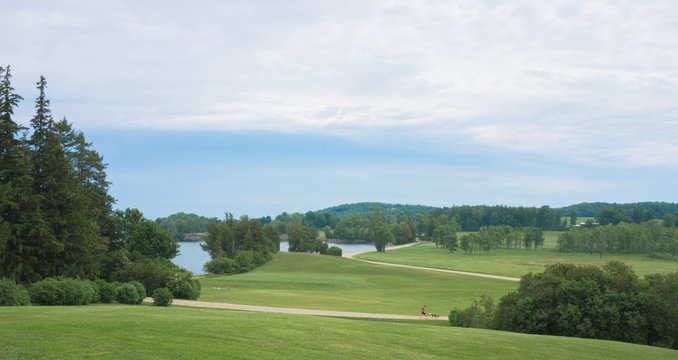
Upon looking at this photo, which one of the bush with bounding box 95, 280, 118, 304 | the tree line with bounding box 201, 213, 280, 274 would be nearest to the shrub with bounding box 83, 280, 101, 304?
the bush with bounding box 95, 280, 118, 304

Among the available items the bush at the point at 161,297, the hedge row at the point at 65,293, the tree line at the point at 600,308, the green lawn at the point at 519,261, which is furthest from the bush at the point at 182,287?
the green lawn at the point at 519,261

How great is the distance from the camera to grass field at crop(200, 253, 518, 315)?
4166cm

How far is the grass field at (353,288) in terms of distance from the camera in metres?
41.7

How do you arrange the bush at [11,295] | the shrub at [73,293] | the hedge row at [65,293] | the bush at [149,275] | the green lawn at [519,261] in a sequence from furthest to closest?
the green lawn at [519,261], the bush at [149,275], the shrub at [73,293], the hedge row at [65,293], the bush at [11,295]

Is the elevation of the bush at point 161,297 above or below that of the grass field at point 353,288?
above

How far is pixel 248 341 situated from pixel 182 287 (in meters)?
28.0

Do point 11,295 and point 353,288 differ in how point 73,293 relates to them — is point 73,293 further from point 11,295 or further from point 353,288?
point 353,288

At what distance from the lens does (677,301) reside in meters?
23.8

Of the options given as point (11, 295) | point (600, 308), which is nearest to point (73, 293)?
point (11, 295)

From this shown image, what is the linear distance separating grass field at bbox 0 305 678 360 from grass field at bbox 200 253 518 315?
19910mm

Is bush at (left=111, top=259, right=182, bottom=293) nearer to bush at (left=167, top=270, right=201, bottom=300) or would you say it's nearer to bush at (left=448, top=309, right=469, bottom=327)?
bush at (left=167, top=270, right=201, bottom=300)

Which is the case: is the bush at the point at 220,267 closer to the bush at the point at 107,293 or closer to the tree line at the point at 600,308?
the bush at the point at 107,293

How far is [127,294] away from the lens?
3206 centimetres

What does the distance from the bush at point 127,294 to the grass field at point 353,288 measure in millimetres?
9605
